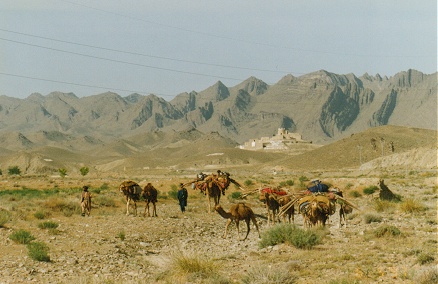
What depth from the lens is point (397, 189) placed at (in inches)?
1743

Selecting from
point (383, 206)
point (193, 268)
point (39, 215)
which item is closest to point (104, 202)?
point (39, 215)

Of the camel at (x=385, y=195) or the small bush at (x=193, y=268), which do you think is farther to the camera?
the camel at (x=385, y=195)

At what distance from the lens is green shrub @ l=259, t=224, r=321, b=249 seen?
17.2m

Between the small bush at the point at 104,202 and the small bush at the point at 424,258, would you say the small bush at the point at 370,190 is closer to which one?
the small bush at the point at 104,202

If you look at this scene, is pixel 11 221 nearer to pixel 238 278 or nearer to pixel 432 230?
pixel 238 278

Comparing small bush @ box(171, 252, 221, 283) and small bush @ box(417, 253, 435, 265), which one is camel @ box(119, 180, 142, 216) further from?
small bush @ box(417, 253, 435, 265)

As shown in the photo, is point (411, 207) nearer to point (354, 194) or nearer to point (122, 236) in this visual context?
point (122, 236)

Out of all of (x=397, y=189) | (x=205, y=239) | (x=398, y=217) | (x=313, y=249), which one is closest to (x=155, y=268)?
(x=313, y=249)

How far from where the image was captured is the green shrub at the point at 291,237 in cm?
1716

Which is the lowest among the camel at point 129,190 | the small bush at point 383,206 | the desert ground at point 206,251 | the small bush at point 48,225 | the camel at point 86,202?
the desert ground at point 206,251

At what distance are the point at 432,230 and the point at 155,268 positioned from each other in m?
10.4

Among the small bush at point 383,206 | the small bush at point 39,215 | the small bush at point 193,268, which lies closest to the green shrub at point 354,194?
the small bush at point 383,206

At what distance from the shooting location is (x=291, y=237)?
1755 cm

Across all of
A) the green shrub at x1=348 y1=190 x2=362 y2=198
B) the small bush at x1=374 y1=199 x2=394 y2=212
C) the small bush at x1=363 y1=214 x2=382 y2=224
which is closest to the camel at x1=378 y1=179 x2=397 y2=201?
the small bush at x1=374 y1=199 x2=394 y2=212
